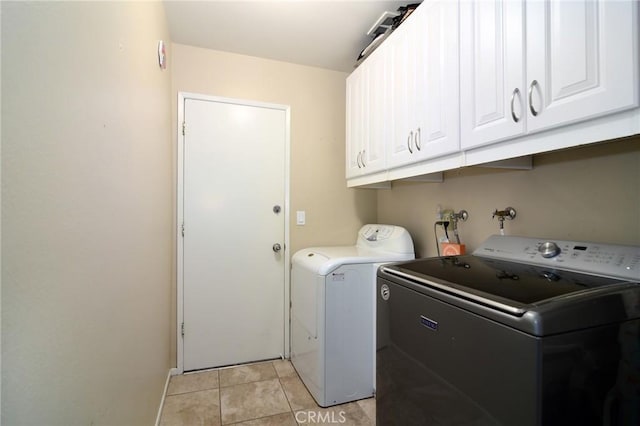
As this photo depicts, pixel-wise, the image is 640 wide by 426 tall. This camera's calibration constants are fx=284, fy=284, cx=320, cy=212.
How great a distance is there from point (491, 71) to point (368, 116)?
98 cm

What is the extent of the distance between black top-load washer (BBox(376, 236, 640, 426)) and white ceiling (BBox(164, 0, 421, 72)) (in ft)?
5.47

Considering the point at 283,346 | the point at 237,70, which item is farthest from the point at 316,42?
the point at 283,346

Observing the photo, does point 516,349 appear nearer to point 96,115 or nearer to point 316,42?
point 96,115

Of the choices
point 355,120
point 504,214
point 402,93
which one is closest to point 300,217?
point 355,120

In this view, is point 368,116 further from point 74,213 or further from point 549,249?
point 74,213

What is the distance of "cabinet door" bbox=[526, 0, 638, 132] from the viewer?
71 cm

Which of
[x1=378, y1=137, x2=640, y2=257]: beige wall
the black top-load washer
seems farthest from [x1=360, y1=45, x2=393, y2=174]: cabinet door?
the black top-load washer

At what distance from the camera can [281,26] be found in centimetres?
198

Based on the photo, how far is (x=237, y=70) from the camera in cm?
235

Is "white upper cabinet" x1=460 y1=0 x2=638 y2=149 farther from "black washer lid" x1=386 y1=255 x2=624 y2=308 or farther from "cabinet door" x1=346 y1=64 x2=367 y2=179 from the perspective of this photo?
"cabinet door" x1=346 y1=64 x2=367 y2=179

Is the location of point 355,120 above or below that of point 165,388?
above

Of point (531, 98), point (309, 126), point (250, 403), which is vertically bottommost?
point (250, 403)

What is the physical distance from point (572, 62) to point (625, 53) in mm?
123

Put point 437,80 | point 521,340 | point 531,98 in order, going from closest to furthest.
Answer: point 521,340, point 531,98, point 437,80
